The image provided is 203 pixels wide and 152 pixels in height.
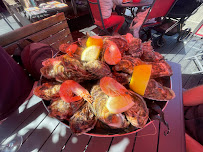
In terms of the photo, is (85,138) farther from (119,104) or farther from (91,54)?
(91,54)

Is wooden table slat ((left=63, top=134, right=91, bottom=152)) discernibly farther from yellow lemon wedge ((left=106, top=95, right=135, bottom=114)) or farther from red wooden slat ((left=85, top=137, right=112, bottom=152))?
yellow lemon wedge ((left=106, top=95, right=135, bottom=114))

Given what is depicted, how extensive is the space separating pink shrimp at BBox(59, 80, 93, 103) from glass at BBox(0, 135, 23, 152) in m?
0.63

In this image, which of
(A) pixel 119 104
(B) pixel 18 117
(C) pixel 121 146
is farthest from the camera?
(B) pixel 18 117

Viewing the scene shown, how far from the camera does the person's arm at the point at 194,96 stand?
3.54 feet

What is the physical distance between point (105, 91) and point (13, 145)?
89 cm

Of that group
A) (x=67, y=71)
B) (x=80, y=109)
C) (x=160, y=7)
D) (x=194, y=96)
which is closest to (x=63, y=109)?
(x=80, y=109)

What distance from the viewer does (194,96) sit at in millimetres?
1100

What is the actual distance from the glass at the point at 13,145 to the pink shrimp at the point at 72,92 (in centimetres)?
63

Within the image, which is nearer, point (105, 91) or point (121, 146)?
point (105, 91)

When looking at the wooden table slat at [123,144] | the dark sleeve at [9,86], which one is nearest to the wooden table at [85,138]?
the wooden table slat at [123,144]

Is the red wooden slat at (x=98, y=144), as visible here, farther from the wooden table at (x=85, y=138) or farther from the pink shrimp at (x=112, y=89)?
the pink shrimp at (x=112, y=89)

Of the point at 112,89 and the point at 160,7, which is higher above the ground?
the point at 112,89

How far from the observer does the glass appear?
85 cm

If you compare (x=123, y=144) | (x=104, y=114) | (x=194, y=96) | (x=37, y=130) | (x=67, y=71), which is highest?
(x=67, y=71)
